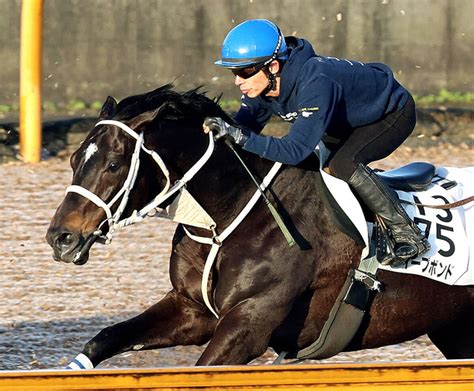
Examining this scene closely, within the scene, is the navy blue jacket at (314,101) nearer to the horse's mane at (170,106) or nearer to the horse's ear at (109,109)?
the horse's mane at (170,106)

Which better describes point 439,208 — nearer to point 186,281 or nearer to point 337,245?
point 337,245

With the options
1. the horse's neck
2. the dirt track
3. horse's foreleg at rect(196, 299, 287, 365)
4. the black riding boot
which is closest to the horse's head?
the horse's neck

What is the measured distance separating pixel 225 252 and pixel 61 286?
3.17 m

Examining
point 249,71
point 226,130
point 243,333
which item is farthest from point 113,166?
point 243,333

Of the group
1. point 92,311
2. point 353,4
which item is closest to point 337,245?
point 92,311

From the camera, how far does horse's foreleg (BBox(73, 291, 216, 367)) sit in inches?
211

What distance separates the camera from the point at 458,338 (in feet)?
19.4

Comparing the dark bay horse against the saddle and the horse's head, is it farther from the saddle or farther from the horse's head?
the saddle

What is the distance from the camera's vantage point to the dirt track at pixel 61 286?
684 cm

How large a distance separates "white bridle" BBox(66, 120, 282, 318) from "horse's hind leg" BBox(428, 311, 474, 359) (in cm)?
126

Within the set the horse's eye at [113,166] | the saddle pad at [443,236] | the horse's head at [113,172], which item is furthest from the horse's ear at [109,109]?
the saddle pad at [443,236]

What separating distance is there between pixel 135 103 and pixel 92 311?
2697 millimetres

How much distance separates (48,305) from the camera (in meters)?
7.68

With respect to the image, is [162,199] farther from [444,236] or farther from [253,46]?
[444,236]
